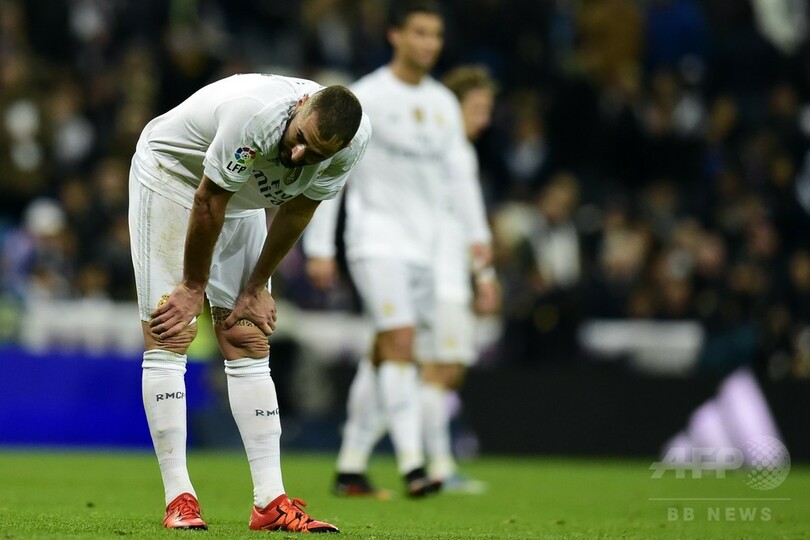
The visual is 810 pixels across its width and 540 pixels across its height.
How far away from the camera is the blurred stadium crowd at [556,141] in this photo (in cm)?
1459

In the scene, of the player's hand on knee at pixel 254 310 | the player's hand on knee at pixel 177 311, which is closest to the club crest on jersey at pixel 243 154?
the player's hand on knee at pixel 177 311

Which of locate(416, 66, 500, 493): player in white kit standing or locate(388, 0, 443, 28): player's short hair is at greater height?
locate(388, 0, 443, 28): player's short hair

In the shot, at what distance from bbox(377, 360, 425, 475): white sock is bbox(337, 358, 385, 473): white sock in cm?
28

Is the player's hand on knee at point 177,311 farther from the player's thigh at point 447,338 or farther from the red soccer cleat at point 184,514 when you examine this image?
the player's thigh at point 447,338

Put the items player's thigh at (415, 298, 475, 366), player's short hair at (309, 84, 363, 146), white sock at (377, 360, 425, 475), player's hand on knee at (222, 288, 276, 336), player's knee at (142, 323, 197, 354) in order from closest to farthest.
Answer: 1. player's short hair at (309, 84, 363, 146)
2. player's knee at (142, 323, 197, 354)
3. player's hand on knee at (222, 288, 276, 336)
4. white sock at (377, 360, 425, 475)
5. player's thigh at (415, 298, 475, 366)

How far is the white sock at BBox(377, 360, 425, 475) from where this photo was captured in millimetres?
8758

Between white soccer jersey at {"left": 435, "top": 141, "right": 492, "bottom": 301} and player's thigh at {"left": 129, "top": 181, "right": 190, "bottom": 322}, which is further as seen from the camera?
white soccer jersey at {"left": 435, "top": 141, "right": 492, "bottom": 301}

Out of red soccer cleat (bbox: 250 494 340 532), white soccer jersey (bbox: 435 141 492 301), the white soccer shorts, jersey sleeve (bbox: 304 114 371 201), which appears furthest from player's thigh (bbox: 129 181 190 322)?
white soccer jersey (bbox: 435 141 492 301)

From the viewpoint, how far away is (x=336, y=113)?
5383 mm

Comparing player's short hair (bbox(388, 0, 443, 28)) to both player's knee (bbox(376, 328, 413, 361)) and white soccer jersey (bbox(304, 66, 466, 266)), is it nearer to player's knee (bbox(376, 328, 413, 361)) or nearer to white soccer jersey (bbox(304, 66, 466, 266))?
white soccer jersey (bbox(304, 66, 466, 266))

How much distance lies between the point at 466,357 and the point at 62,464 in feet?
10.9

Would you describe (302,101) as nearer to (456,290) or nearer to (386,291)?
(386,291)

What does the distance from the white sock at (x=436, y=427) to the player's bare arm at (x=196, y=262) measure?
4.17 m

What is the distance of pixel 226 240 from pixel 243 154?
0.75 metres
